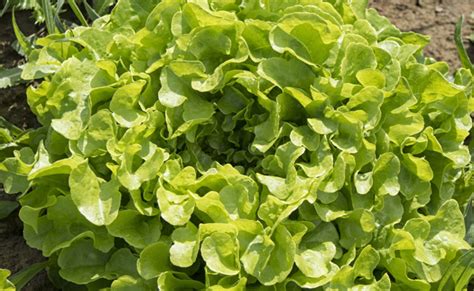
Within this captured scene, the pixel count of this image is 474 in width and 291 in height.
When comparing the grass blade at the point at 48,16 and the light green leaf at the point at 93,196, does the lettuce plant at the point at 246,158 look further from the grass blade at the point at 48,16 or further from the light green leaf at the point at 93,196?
the grass blade at the point at 48,16

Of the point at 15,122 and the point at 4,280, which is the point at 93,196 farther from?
the point at 15,122

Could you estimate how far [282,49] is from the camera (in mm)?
1549

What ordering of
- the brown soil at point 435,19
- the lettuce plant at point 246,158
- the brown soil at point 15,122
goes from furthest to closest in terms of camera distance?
the brown soil at point 435,19
the brown soil at point 15,122
the lettuce plant at point 246,158

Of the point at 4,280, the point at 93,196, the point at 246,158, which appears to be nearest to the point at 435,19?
the point at 246,158

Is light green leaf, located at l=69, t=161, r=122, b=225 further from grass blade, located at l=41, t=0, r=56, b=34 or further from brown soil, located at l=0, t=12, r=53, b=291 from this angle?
grass blade, located at l=41, t=0, r=56, b=34

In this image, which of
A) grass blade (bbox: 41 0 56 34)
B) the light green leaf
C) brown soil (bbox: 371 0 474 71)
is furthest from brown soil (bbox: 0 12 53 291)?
brown soil (bbox: 371 0 474 71)

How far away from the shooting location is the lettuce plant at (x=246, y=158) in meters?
1.49

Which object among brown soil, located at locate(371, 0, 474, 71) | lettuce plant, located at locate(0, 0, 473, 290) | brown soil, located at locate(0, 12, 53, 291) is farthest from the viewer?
brown soil, located at locate(371, 0, 474, 71)

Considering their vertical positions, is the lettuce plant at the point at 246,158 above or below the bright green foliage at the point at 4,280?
above

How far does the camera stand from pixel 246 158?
161cm

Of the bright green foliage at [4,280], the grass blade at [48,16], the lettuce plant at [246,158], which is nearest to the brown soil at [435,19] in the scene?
the lettuce plant at [246,158]

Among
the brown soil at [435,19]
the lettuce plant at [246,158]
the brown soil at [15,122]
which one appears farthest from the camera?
the brown soil at [435,19]

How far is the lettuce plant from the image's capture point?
58.7 inches

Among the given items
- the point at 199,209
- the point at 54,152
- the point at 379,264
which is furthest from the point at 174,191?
the point at 379,264
